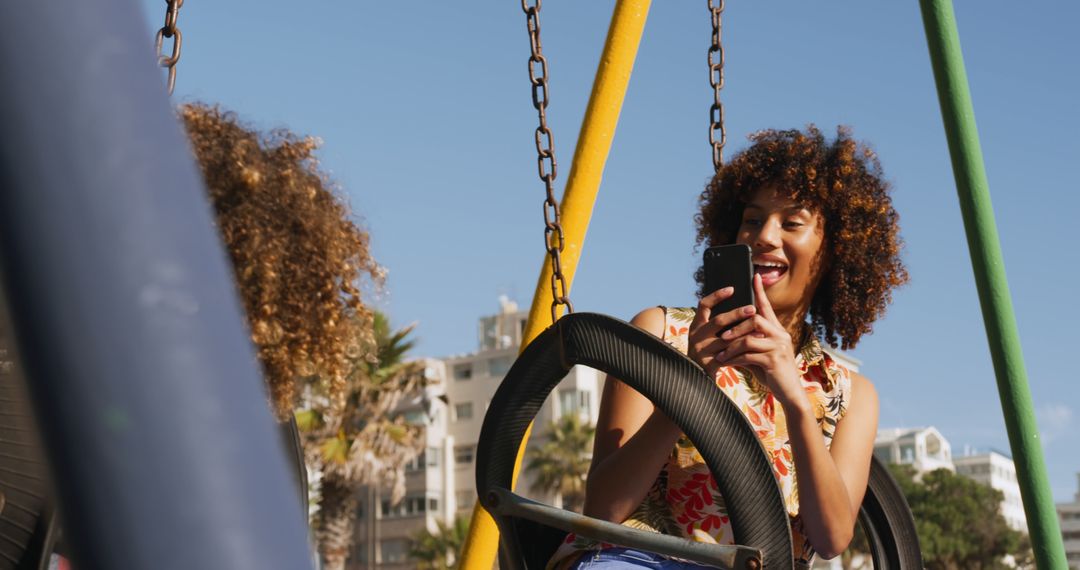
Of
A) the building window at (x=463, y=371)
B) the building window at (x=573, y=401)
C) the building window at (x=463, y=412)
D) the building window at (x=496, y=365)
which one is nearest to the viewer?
the building window at (x=573, y=401)

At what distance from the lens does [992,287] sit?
236cm

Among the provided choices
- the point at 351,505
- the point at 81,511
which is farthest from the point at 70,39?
the point at 351,505

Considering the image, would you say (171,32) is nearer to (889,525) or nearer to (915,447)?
(889,525)

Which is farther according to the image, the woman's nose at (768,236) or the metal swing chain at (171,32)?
the woman's nose at (768,236)

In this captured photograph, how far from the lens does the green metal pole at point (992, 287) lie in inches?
91.2

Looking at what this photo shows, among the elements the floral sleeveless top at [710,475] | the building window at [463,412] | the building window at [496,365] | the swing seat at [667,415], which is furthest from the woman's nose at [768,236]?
the building window at [463,412]

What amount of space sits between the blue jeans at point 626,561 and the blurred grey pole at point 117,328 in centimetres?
150

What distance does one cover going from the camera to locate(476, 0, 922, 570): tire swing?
1622 millimetres

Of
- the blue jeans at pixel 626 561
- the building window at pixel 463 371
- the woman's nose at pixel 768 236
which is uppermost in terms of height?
the building window at pixel 463 371

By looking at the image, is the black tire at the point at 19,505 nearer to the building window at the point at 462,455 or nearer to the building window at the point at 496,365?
the building window at the point at 462,455

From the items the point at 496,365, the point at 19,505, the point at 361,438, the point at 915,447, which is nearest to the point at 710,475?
the point at 19,505

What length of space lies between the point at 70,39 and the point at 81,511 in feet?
0.43

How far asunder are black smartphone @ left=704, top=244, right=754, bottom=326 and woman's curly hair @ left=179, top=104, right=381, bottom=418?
1550mm

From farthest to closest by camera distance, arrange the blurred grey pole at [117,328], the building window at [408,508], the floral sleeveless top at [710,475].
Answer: the building window at [408,508] → the floral sleeveless top at [710,475] → the blurred grey pole at [117,328]
